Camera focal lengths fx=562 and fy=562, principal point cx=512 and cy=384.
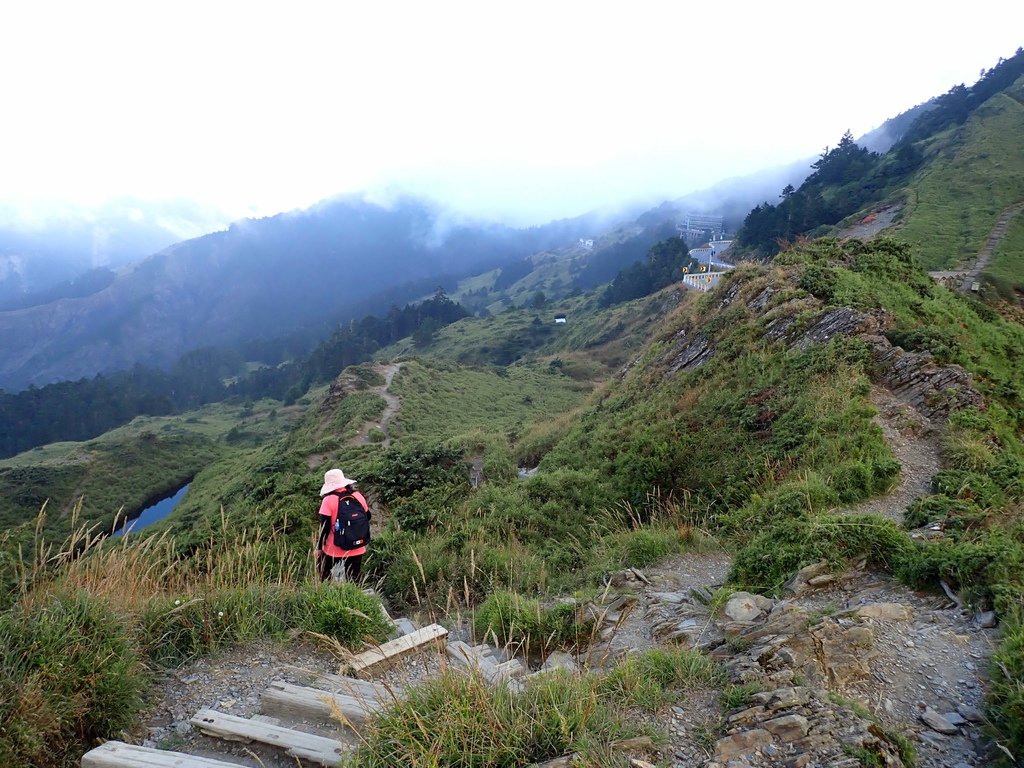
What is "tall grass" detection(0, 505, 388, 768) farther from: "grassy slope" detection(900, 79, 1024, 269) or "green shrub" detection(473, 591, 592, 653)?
"grassy slope" detection(900, 79, 1024, 269)

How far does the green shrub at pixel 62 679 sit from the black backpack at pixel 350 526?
8.55 ft

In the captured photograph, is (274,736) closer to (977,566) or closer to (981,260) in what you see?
(977,566)

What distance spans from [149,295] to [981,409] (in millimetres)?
217646

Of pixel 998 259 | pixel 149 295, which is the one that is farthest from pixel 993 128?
pixel 149 295

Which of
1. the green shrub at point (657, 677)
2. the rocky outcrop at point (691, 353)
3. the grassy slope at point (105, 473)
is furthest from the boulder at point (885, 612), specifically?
the grassy slope at point (105, 473)

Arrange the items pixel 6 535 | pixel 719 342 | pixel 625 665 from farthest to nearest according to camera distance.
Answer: pixel 719 342
pixel 6 535
pixel 625 665

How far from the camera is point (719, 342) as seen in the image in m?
14.5

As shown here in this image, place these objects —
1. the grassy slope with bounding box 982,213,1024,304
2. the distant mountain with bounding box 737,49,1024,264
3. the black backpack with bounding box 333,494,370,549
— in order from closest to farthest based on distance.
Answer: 1. the black backpack with bounding box 333,494,370,549
2. the grassy slope with bounding box 982,213,1024,304
3. the distant mountain with bounding box 737,49,1024,264

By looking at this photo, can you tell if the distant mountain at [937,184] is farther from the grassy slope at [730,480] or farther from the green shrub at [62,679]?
the green shrub at [62,679]

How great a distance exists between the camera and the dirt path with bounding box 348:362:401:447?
1016 inches

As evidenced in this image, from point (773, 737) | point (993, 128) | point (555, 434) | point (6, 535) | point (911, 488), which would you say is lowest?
point (555, 434)

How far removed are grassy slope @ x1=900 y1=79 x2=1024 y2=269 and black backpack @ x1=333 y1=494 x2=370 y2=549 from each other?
107 ft

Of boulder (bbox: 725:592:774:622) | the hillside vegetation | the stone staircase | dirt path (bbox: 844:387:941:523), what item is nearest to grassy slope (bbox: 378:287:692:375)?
the hillside vegetation

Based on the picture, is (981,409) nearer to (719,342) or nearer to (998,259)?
(719,342)
